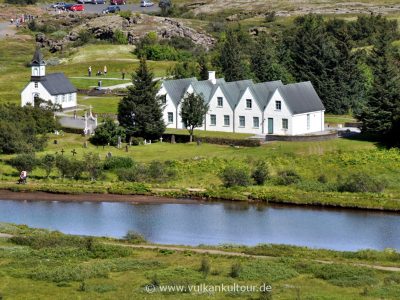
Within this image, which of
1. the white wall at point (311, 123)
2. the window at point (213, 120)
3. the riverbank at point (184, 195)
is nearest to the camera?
the riverbank at point (184, 195)

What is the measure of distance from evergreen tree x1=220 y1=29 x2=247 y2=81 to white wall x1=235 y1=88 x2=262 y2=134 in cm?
1492

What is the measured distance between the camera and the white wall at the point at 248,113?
93.9 metres

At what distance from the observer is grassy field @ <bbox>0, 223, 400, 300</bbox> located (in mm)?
48469

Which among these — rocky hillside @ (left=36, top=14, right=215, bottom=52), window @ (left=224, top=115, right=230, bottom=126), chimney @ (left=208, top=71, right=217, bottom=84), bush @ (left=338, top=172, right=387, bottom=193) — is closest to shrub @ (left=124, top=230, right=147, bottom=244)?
bush @ (left=338, top=172, right=387, bottom=193)

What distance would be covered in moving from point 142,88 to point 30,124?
10.0 m

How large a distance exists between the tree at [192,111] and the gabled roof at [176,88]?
10.2ft

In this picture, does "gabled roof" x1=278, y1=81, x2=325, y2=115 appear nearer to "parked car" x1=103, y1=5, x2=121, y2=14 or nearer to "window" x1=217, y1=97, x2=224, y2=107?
"window" x1=217, y1=97, x2=224, y2=107

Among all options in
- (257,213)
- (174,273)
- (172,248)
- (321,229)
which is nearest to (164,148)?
(257,213)

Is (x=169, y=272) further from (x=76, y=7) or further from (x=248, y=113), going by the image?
(x=76, y=7)

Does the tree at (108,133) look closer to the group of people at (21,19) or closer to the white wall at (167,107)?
the white wall at (167,107)

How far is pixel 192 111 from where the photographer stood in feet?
303

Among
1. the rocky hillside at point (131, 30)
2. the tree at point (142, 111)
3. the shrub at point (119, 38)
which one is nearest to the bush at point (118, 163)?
the tree at point (142, 111)

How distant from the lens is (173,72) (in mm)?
115500

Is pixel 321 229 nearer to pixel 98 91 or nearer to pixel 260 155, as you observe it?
pixel 260 155
